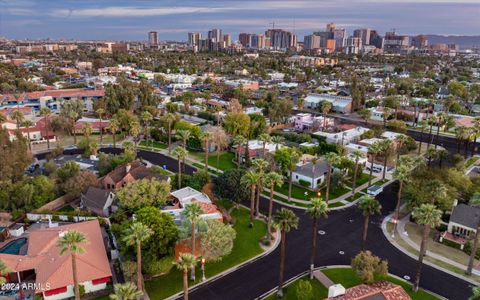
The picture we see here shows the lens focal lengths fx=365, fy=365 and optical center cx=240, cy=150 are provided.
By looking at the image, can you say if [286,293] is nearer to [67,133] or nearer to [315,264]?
[315,264]

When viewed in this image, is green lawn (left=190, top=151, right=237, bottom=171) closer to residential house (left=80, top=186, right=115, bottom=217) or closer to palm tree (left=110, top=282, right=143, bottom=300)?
residential house (left=80, top=186, right=115, bottom=217)

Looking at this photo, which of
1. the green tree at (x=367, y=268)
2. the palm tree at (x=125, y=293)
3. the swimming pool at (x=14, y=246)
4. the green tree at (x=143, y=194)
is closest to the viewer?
the palm tree at (x=125, y=293)

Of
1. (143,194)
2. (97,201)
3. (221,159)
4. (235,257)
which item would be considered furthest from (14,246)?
(221,159)

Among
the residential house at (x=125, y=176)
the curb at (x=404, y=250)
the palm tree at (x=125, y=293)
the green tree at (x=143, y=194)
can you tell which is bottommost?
the curb at (x=404, y=250)

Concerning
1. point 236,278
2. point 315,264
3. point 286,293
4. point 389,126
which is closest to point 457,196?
point 315,264

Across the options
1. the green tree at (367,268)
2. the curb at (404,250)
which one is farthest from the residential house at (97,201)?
the curb at (404,250)

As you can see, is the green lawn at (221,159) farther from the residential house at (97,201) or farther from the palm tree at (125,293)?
the palm tree at (125,293)

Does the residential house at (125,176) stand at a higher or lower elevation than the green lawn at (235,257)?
higher
